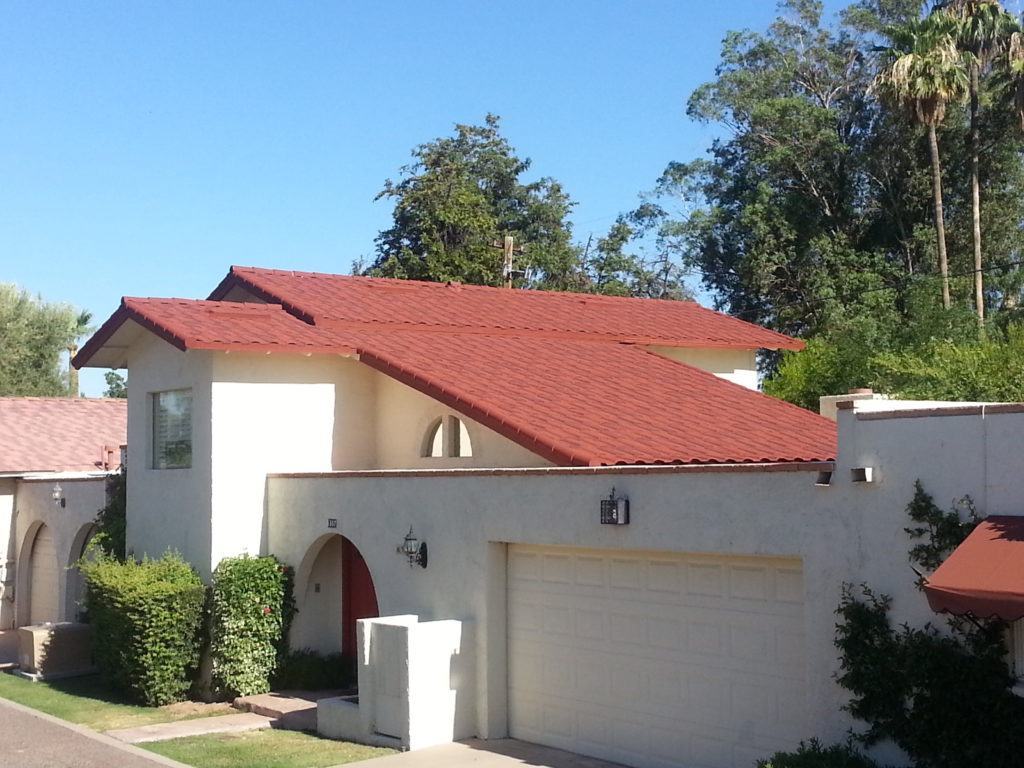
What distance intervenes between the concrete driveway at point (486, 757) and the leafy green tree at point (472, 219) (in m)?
25.6

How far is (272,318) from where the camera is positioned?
1773 centimetres

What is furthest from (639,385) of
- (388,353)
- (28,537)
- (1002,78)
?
(1002,78)

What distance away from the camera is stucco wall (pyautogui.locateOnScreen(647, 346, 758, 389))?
71.0 feet

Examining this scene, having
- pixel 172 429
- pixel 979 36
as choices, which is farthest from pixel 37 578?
pixel 979 36

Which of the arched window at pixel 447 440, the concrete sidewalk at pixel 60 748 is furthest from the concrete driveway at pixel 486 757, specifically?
the arched window at pixel 447 440

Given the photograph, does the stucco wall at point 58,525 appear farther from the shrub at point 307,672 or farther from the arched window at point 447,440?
the arched window at point 447,440

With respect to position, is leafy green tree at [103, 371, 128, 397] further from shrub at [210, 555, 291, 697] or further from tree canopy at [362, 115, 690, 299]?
shrub at [210, 555, 291, 697]

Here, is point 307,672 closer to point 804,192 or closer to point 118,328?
point 118,328

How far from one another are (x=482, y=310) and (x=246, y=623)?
7173 millimetres

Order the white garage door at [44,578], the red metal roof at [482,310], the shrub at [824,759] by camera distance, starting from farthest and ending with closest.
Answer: the white garage door at [44,578]
the red metal roof at [482,310]
the shrub at [824,759]

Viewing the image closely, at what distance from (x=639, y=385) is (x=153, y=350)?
23.0 feet

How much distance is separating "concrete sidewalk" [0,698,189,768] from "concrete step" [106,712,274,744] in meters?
0.28

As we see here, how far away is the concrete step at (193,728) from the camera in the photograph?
1420 cm

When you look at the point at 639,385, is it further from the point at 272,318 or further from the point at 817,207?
the point at 817,207
